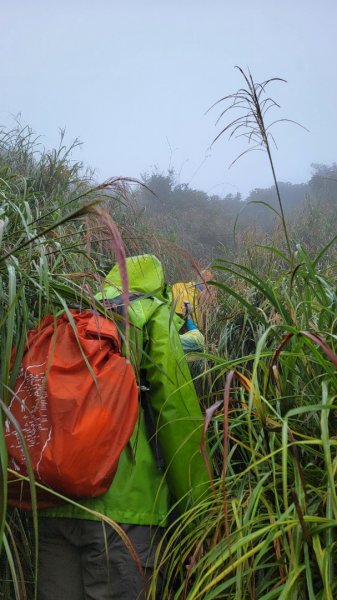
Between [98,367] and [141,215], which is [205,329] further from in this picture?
[141,215]

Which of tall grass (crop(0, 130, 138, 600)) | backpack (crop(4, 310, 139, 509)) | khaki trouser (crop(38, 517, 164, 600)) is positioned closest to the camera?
tall grass (crop(0, 130, 138, 600))

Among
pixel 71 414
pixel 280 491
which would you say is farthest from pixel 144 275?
pixel 280 491

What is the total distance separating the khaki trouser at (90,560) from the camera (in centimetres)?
213

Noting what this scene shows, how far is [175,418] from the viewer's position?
2248 mm

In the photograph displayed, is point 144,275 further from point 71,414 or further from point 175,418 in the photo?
point 71,414

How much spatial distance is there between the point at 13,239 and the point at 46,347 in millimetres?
559

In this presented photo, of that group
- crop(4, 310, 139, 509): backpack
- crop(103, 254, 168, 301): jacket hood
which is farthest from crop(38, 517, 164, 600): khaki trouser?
crop(103, 254, 168, 301): jacket hood

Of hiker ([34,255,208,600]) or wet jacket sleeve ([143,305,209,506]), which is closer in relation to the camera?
hiker ([34,255,208,600])

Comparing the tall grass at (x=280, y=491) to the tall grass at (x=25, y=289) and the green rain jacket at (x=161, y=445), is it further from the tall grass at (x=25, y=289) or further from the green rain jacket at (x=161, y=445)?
the tall grass at (x=25, y=289)

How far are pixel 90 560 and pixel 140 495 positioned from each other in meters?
0.27

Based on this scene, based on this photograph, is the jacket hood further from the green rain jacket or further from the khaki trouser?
the khaki trouser

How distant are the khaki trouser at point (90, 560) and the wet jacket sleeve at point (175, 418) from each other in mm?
205

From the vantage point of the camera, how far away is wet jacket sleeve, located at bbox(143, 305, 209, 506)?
2248mm

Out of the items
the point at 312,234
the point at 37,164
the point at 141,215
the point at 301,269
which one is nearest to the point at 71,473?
the point at 301,269
